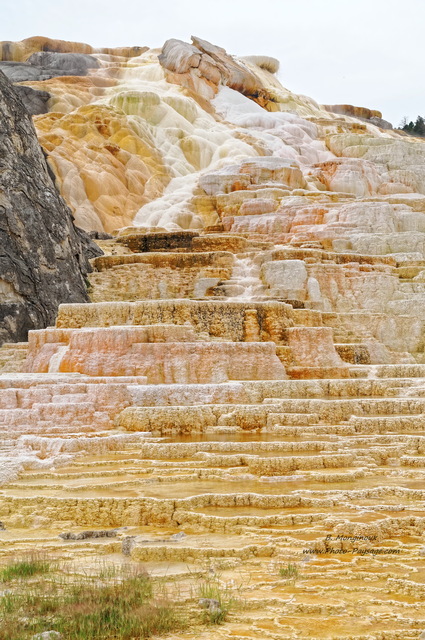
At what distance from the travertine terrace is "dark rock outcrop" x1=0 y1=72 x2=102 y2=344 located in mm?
1274

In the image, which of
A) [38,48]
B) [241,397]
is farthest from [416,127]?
[241,397]

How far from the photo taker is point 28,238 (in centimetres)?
1500

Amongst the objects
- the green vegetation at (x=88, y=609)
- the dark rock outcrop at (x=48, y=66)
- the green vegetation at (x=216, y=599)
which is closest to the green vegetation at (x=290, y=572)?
the green vegetation at (x=216, y=599)

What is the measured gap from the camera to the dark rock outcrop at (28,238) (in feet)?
46.7

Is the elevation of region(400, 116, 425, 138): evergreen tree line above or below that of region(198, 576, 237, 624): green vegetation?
above

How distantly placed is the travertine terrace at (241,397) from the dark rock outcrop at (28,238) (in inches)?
50.1

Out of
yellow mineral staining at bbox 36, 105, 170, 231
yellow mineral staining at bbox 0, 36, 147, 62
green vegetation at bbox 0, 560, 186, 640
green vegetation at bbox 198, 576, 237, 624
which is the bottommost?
green vegetation at bbox 198, 576, 237, 624

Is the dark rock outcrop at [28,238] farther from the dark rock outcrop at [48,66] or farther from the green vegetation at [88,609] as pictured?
the dark rock outcrop at [48,66]

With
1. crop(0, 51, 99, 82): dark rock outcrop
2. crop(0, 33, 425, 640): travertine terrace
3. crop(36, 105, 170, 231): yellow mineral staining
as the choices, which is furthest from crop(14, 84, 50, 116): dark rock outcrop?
crop(0, 51, 99, 82): dark rock outcrop

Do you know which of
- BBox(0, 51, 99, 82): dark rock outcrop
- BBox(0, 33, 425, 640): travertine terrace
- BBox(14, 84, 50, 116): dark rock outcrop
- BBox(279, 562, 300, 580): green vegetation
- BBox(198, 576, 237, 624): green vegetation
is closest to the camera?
BBox(198, 576, 237, 624): green vegetation

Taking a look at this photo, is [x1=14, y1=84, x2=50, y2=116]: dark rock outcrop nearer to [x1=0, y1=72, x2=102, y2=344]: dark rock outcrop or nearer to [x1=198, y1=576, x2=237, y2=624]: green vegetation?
[x1=0, y1=72, x2=102, y2=344]: dark rock outcrop

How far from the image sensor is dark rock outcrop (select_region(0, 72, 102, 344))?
14242mm

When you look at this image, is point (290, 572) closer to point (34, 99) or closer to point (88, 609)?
point (88, 609)

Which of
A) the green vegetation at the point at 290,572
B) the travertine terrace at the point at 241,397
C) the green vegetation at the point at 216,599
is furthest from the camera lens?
the travertine terrace at the point at 241,397
